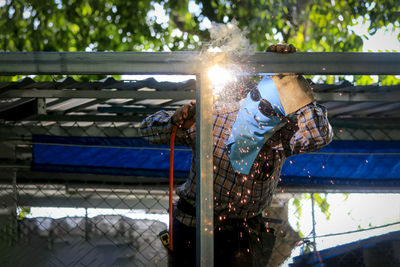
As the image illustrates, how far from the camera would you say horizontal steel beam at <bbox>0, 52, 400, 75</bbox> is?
46.9 inches

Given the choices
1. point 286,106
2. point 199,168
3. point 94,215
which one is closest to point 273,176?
point 286,106

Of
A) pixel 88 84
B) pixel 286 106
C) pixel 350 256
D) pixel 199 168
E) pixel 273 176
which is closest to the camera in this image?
pixel 199 168

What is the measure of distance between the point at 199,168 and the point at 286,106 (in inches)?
17.7

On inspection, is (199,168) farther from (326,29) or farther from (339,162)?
(326,29)

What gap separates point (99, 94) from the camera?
9.43 feet

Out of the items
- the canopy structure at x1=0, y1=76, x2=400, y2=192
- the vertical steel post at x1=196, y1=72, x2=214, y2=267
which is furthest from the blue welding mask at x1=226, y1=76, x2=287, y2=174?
the canopy structure at x1=0, y1=76, x2=400, y2=192

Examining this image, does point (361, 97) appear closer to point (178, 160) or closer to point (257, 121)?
point (178, 160)

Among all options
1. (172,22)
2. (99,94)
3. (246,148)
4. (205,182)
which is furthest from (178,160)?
(172,22)

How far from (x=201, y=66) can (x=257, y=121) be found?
0.44m

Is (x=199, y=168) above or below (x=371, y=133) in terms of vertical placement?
below

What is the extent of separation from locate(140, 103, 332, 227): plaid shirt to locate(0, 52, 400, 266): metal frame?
1.62 ft

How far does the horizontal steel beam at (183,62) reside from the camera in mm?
1192

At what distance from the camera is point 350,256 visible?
2.08 metres

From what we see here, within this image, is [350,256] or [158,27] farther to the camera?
[158,27]
